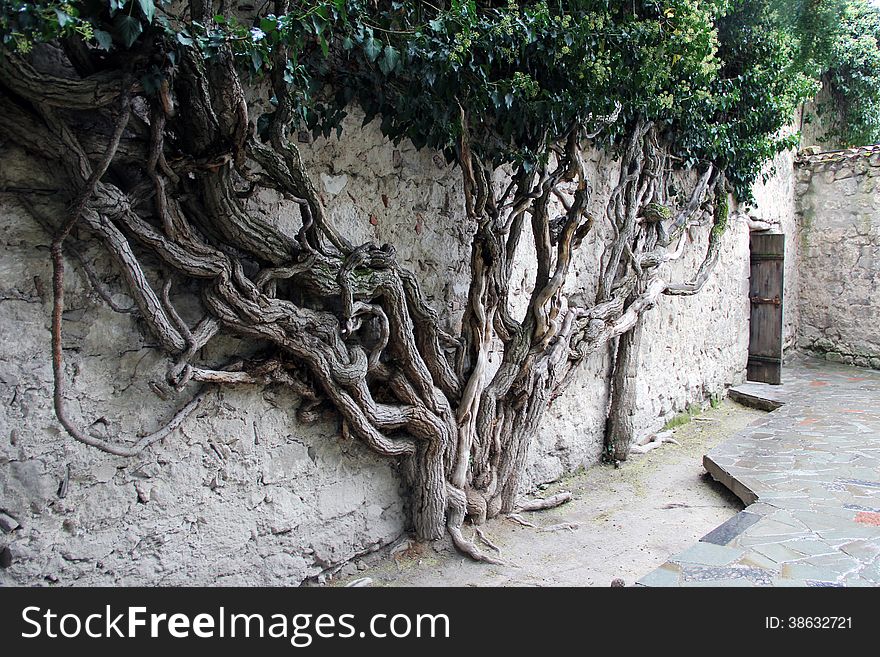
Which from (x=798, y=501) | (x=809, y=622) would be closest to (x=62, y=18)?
(x=809, y=622)

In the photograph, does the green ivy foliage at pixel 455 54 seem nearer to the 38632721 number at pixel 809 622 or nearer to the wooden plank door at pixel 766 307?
the 38632721 number at pixel 809 622

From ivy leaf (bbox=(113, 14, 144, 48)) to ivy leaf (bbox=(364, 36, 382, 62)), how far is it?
918mm

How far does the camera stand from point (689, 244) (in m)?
5.95

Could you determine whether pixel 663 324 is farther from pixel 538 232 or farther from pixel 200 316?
pixel 200 316

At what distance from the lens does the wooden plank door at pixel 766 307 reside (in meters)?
7.24

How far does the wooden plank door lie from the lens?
7235 millimetres

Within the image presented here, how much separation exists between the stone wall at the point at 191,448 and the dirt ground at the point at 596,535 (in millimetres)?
257

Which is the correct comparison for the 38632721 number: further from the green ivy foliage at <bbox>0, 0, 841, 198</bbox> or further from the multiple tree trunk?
the green ivy foliage at <bbox>0, 0, 841, 198</bbox>

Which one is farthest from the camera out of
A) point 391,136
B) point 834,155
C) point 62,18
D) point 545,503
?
point 834,155

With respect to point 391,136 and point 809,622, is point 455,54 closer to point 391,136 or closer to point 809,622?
point 391,136

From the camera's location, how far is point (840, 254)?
8.42m

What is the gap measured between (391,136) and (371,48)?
0.57 meters

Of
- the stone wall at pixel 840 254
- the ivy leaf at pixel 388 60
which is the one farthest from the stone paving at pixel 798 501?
the ivy leaf at pixel 388 60

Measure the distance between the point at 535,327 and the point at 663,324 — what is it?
2271 millimetres
